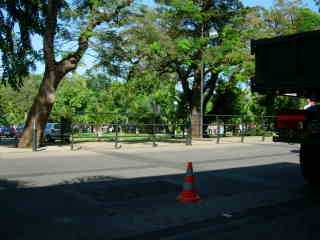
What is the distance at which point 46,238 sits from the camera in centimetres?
580

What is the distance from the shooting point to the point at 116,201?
8.01 meters

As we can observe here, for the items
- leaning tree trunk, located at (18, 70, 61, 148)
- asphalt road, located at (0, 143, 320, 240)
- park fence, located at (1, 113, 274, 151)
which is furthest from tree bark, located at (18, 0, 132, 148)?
asphalt road, located at (0, 143, 320, 240)

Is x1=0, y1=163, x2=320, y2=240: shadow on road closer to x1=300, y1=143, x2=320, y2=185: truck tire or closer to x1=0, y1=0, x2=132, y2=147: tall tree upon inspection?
x1=300, y1=143, x2=320, y2=185: truck tire

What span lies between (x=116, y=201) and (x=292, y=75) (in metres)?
3.61

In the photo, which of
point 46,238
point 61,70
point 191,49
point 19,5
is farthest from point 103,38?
point 46,238

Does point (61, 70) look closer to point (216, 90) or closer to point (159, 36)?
point (159, 36)

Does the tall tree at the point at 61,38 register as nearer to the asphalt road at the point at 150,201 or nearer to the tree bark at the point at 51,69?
the tree bark at the point at 51,69

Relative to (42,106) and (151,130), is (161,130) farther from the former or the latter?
(42,106)

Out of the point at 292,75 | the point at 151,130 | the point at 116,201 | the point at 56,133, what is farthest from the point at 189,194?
the point at 56,133

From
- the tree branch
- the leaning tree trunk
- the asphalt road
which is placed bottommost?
the asphalt road

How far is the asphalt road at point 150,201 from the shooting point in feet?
20.6

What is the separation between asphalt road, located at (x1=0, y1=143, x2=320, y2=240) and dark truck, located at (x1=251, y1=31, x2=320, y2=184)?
47.7 inches

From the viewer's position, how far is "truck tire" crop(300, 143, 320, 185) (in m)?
9.30

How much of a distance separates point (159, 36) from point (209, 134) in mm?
7971
